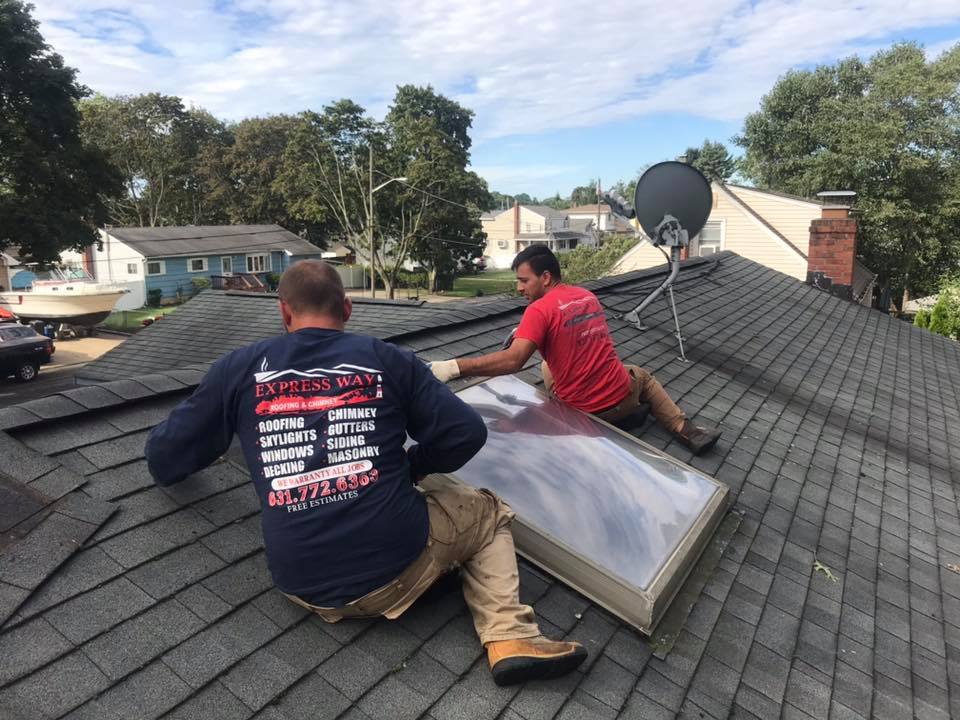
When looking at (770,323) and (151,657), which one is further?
(770,323)

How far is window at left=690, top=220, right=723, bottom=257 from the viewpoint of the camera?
26.5m

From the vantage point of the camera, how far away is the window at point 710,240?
2650cm

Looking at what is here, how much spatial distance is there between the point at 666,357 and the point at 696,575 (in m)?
3.76

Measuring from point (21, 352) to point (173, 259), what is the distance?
20.9 meters

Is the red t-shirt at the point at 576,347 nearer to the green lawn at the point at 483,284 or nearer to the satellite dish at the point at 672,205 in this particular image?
the satellite dish at the point at 672,205

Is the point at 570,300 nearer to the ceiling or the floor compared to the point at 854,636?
nearer to the ceiling

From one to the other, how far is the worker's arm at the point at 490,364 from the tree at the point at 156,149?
53284mm

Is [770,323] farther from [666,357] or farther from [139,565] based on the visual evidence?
[139,565]

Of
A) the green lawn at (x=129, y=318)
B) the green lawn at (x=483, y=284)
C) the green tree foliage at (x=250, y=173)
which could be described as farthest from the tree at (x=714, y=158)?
the green lawn at (x=129, y=318)

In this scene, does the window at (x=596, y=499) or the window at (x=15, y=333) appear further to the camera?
the window at (x=15, y=333)

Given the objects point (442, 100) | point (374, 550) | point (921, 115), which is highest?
point (442, 100)

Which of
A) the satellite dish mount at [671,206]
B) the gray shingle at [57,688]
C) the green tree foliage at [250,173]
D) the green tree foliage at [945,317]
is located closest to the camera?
the gray shingle at [57,688]

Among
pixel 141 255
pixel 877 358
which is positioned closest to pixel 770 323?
pixel 877 358

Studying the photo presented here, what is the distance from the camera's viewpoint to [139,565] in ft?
7.68
